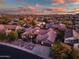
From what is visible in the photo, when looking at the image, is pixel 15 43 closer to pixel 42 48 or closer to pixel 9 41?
pixel 9 41

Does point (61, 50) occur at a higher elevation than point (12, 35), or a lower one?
lower

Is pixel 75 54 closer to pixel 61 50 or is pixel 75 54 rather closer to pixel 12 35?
pixel 61 50

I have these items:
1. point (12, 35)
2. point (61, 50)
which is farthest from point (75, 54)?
A: point (12, 35)

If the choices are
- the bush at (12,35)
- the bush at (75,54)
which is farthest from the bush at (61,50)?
the bush at (12,35)

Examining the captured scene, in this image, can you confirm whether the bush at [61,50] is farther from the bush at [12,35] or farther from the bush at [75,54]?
the bush at [12,35]

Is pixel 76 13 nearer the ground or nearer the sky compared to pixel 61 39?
nearer the sky

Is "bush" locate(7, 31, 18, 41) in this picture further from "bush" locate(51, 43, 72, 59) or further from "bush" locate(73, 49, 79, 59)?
"bush" locate(73, 49, 79, 59)

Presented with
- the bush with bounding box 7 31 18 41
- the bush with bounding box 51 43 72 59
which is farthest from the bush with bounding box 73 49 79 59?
the bush with bounding box 7 31 18 41

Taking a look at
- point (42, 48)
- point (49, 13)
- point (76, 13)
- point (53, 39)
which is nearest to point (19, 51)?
point (42, 48)
